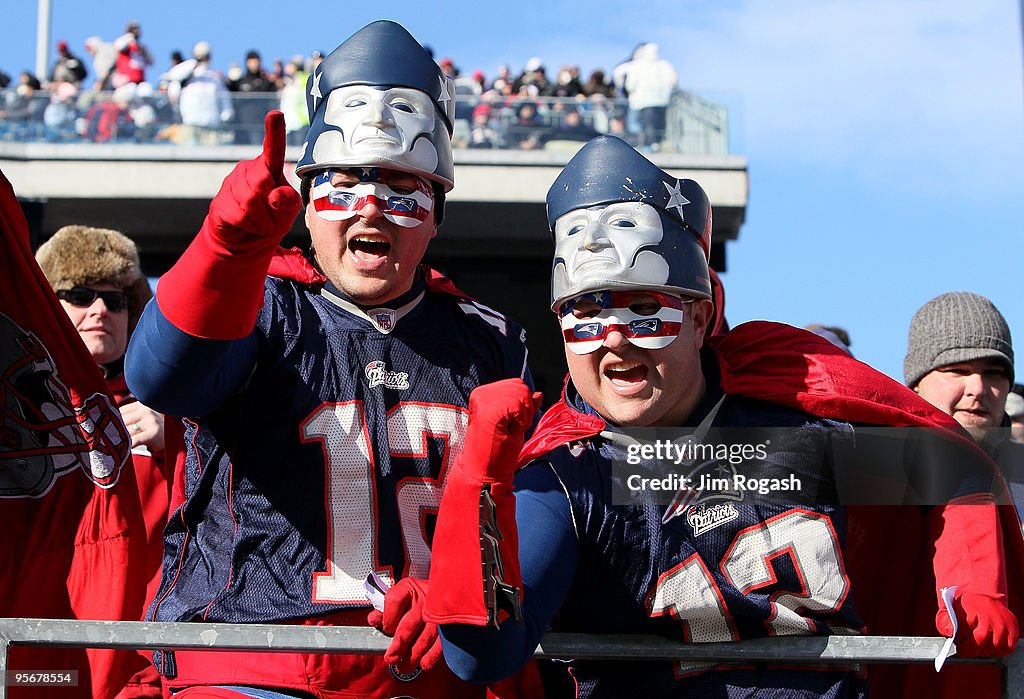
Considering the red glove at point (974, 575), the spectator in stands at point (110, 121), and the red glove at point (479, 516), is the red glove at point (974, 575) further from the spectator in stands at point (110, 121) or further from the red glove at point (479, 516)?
the spectator in stands at point (110, 121)

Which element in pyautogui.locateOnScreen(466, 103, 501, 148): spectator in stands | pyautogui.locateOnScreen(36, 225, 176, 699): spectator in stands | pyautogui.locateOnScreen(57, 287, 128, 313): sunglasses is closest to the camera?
pyautogui.locateOnScreen(36, 225, 176, 699): spectator in stands

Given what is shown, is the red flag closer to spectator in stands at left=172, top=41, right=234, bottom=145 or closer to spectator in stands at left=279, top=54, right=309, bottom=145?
spectator in stands at left=279, top=54, right=309, bottom=145

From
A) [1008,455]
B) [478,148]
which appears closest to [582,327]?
[1008,455]

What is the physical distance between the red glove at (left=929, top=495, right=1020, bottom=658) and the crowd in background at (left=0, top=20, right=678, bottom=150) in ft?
40.1

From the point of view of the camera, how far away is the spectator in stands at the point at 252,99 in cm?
1597

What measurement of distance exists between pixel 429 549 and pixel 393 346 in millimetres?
469

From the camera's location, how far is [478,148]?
54.6ft

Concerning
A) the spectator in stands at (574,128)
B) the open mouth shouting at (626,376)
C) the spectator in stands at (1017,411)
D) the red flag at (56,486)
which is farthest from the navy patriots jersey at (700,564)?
the spectator in stands at (574,128)

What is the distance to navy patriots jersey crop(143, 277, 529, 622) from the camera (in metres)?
3.05

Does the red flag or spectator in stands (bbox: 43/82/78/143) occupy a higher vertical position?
spectator in stands (bbox: 43/82/78/143)

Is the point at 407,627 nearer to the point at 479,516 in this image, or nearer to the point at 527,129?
the point at 479,516

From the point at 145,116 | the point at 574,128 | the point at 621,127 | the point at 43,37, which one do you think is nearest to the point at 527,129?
the point at 574,128

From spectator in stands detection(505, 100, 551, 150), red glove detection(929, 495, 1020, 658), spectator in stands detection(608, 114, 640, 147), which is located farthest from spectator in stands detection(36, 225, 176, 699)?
spectator in stands detection(505, 100, 551, 150)

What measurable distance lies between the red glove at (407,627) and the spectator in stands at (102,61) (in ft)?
52.4
